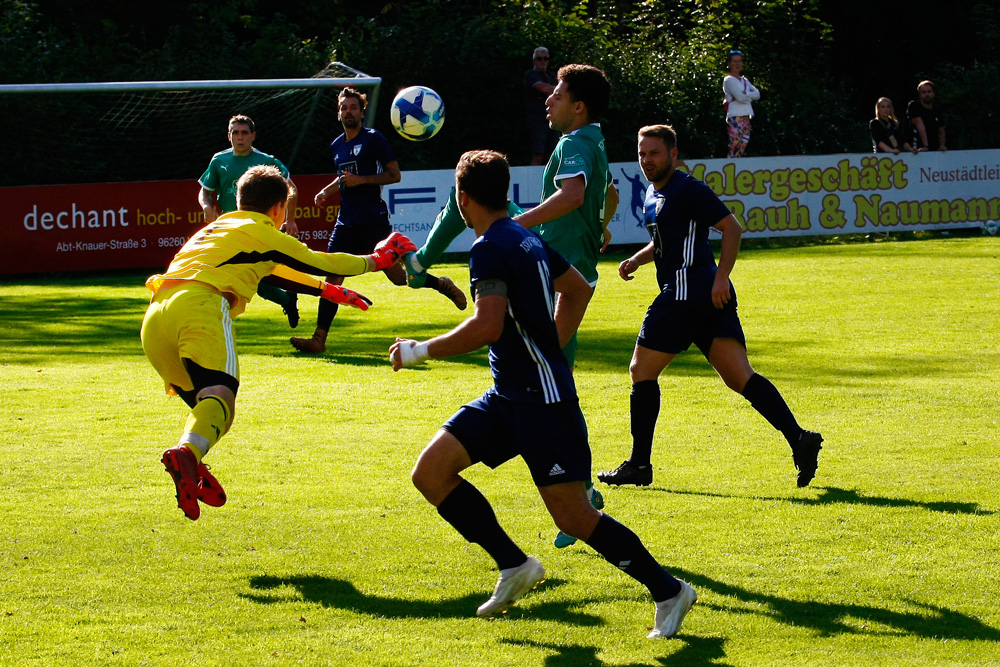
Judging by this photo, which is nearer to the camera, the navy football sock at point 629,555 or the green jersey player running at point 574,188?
the navy football sock at point 629,555

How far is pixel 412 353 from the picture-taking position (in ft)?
15.3

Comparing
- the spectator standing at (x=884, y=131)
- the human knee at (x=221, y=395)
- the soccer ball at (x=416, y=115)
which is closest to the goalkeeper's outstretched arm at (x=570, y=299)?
the human knee at (x=221, y=395)

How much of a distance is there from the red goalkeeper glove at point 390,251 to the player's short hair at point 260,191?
562 mm

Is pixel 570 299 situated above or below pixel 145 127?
below

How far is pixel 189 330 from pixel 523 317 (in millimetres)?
2009

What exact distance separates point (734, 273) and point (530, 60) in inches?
389

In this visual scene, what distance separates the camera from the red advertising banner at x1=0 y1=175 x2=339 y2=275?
19266 mm

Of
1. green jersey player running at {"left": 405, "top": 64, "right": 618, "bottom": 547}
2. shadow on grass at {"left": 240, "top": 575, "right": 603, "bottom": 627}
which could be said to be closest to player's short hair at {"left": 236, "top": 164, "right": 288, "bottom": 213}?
green jersey player running at {"left": 405, "top": 64, "right": 618, "bottom": 547}

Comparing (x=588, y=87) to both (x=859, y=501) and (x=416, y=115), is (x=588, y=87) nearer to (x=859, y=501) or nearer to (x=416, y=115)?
(x=859, y=501)

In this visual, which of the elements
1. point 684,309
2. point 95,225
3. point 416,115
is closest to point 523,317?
point 684,309

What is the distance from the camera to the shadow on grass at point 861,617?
4.90 meters

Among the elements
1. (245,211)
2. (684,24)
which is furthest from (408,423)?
(684,24)

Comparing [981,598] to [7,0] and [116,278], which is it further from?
[7,0]

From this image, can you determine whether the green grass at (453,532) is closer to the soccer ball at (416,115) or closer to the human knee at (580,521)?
the human knee at (580,521)
